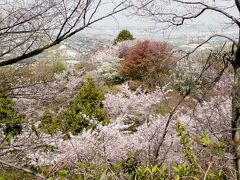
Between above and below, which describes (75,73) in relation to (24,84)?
below

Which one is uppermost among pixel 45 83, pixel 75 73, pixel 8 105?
pixel 45 83

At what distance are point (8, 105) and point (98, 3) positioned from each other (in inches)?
363

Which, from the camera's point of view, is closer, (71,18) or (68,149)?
(71,18)

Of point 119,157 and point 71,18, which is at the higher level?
point 71,18

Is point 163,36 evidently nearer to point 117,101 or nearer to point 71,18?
point 71,18

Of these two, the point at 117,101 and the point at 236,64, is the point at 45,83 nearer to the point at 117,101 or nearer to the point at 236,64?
the point at 236,64

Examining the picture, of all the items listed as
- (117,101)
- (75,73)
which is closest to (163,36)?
(117,101)

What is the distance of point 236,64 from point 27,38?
3.65m

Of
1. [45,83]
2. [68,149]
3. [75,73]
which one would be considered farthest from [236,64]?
[75,73]

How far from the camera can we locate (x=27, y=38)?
4008 millimetres

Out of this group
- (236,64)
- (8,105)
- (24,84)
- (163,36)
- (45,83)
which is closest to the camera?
(24,84)

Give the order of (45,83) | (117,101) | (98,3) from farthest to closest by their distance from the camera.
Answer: (117,101), (45,83), (98,3)

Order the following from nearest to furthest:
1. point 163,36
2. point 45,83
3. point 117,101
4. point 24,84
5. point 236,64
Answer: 1. point 24,84
2. point 45,83
3. point 236,64
4. point 163,36
5. point 117,101

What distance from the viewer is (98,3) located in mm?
3666
